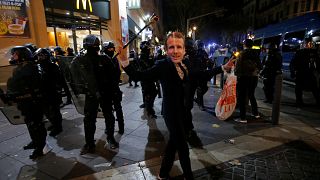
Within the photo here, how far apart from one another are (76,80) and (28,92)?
78 cm

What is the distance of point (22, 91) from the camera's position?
13.5 ft

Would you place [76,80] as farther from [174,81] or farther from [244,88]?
[244,88]

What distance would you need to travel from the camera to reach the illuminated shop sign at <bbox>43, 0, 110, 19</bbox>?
11.0 meters

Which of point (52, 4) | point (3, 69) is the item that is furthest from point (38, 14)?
point (3, 69)

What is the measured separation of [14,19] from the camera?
8906 mm

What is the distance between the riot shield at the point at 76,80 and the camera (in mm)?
4277

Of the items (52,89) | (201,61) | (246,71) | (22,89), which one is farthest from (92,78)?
(246,71)

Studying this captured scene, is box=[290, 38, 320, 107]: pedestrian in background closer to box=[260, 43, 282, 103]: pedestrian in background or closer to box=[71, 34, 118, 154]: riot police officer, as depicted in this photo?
box=[260, 43, 282, 103]: pedestrian in background

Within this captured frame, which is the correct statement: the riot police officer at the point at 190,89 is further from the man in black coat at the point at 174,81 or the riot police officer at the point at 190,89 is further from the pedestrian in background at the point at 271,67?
the pedestrian in background at the point at 271,67

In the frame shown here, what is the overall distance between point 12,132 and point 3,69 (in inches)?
57.2

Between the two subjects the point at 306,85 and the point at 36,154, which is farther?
the point at 306,85

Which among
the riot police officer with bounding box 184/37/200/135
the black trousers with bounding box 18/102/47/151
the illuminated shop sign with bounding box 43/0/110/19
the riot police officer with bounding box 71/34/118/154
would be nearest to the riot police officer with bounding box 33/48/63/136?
the black trousers with bounding box 18/102/47/151

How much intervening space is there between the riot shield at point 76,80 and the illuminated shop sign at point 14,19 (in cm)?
528

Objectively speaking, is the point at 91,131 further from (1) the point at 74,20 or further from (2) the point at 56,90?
(1) the point at 74,20
